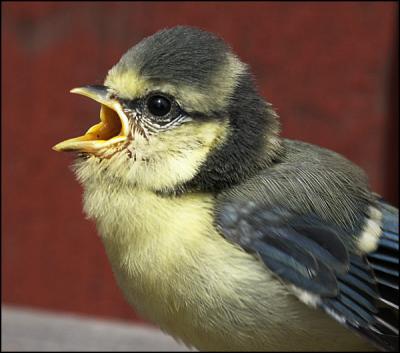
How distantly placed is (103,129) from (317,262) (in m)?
0.38

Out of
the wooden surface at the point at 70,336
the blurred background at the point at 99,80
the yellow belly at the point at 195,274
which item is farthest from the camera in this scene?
the blurred background at the point at 99,80

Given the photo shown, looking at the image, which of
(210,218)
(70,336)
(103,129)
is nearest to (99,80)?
(70,336)

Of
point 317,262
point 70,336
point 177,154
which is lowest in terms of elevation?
point 70,336

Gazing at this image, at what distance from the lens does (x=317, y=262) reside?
1283 mm

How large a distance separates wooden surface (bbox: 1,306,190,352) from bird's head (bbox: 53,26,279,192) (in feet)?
1.75

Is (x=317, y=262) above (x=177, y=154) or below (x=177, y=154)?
below

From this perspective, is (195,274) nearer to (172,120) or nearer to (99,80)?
(172,120)

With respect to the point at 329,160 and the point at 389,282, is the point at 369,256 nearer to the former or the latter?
the point at 389,282

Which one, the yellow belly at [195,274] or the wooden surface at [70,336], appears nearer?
the yellow belly at [195,274]

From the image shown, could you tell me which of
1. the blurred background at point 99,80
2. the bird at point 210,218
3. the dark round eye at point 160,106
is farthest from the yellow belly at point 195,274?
the blurred background at point 99,80

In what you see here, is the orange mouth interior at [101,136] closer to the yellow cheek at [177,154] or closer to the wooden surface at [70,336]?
the yellow cheek at [177,154]

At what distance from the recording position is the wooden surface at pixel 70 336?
1.72 m

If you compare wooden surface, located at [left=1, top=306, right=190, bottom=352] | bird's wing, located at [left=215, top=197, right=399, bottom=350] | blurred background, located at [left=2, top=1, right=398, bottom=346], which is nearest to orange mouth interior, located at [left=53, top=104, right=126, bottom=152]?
bird's wing, located at [left=215, top=197, right=399, bottom=350]

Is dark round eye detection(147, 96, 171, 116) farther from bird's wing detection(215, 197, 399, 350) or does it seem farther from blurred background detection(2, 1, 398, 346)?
blurred background detection(2, 1, 398, 346)
